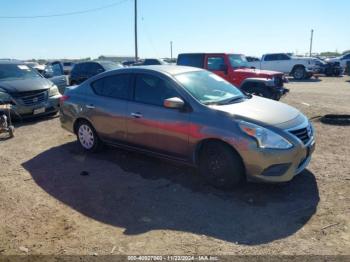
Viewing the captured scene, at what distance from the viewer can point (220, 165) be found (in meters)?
4.82

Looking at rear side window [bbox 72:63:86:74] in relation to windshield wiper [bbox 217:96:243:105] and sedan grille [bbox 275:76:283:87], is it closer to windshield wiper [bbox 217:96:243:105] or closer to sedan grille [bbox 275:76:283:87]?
sedan grille [bbox 275:76:283:87]

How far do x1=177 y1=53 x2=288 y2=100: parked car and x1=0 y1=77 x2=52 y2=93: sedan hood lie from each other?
4.76 m

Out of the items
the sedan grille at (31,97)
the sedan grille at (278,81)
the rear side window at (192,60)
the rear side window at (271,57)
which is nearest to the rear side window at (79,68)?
the rear side window at (192,60)

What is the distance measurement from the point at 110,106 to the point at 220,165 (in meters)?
2.35

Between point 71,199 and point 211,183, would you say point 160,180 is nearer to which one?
point 211,183

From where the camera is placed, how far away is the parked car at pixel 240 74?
11414mm

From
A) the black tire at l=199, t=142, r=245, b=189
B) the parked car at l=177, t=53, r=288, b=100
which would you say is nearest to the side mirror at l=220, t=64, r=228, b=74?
the parked car at l=177, t=53, r=288, b=100

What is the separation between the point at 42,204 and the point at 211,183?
2272mm

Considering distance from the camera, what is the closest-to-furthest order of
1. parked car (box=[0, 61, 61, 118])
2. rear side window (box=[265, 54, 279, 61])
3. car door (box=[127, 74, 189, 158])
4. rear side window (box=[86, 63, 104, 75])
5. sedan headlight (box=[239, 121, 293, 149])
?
1. sedan headlight (box=[239, 121, 293, 149])
2. car door (box=[127, 74, 189, 158])
3. parked car (box=[0, 61, 61, 118])
4. rear side window (box=[86, 63, 104, 75])
5. rear side window (box=[265, 54, 279, 61])

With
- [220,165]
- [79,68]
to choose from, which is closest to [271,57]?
[79,68]

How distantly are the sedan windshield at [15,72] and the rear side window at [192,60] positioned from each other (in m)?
4.91

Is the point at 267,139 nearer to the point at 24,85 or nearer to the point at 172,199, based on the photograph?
the point at 172,199

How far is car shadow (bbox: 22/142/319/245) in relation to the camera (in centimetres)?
401

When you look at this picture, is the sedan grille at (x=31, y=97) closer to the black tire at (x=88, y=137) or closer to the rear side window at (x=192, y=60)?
the black tire at (x=88, y=137)
